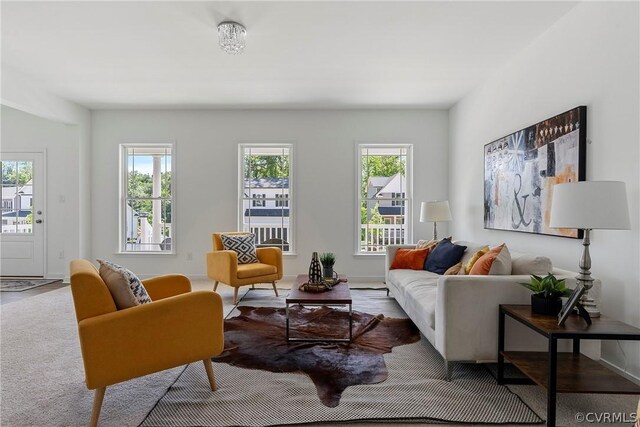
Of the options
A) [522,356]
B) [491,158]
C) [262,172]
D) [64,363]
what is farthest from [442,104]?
[64,363]

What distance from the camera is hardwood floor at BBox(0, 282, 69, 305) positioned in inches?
172

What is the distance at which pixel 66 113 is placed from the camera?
5.06 m

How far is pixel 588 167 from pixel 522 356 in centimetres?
148

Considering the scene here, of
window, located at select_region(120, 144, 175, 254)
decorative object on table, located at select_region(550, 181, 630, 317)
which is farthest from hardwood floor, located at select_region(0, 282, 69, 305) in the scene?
decorative object on table, located at select_region(550, 181, 630, 317)

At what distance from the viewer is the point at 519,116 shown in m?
3.58

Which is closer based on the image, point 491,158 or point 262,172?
point 491,158

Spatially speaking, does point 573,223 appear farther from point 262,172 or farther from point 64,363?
point 262,172

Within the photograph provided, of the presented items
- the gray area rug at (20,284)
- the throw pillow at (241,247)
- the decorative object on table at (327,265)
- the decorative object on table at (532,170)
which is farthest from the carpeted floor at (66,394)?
the gray area rug at (20,284)

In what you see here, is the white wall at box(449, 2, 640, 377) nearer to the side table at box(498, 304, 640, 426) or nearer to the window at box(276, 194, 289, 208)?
the side table at box(498, 304, 640, 426)

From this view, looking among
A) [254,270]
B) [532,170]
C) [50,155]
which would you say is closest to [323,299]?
[254,270]

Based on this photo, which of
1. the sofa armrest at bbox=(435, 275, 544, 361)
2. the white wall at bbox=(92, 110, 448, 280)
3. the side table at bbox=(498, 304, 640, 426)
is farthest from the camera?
the white wall at bbox=(92, 110, 448, 280)

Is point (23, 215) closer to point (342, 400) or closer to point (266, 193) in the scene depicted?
point (266, 193)

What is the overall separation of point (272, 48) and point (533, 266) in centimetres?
293

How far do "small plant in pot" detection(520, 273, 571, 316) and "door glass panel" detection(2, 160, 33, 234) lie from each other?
687 cm
